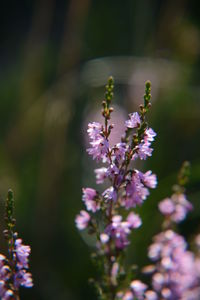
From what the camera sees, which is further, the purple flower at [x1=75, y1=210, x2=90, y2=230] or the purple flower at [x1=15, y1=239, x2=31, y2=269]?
the purple flower at [x1=75, y1=210, x2=90, y2=230]

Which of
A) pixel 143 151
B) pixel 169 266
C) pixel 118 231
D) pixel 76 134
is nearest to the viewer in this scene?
pixel 143 151

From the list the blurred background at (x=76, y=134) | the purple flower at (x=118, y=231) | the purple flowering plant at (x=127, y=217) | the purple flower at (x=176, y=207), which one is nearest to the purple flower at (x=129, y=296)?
the purple flowering plant at (x=127, y=217)

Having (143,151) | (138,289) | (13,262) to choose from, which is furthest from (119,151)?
(138,289)

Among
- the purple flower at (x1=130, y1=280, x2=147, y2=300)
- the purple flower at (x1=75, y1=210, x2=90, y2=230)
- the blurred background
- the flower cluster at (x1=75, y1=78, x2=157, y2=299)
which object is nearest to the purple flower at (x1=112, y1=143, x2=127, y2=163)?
the flower cluster at (x1=75, y1=78, x2=157, y2=299)

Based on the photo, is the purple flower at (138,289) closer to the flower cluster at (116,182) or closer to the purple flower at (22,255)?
the flower cluster at (116,182)

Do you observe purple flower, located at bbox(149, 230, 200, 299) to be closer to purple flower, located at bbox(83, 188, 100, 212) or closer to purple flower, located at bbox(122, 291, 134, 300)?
purple flower, located at bbox(122, 291, 134, 300)

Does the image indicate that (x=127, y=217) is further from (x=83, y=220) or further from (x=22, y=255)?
(x=22, y=255)
